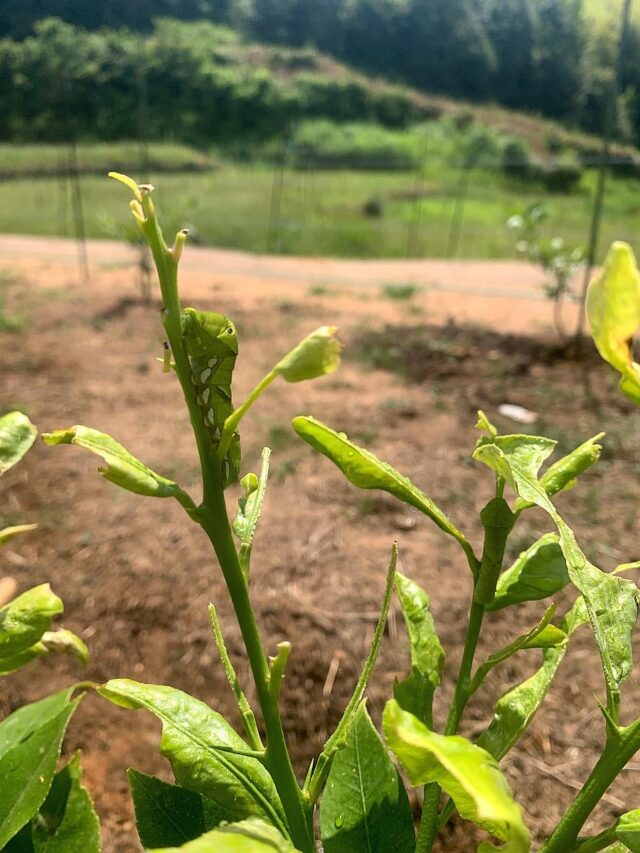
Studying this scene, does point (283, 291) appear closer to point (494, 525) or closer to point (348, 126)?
point (494, 525)

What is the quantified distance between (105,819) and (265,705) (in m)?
0.93

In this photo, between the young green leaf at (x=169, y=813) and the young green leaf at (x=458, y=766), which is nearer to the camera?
the young green leaf at (x=458, y=766)

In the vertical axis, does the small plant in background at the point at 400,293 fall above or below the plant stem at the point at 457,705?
below

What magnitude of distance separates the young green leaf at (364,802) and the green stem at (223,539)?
6 centimetres

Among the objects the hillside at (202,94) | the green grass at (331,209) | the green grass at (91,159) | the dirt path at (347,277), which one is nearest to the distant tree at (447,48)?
the hillside at (202,94)

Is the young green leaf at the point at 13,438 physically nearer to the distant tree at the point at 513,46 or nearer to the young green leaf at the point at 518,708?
the young green leaf at the point at 518,708

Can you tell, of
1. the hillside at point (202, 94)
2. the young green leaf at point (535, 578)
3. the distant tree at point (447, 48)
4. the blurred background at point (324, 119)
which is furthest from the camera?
the distant tree at point (447, 48)

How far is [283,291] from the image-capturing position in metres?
5.75

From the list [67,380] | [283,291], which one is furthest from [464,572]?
[283,291]

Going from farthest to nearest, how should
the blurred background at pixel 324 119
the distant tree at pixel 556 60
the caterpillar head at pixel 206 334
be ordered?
1. the distant tree at pixel 556 60
2. the blurred background at pixel 324 119
3. the caterpillar head at pixel 206 334

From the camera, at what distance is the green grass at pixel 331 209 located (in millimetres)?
9836

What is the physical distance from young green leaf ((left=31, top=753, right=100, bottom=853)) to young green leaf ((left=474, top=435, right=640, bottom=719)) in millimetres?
Result: 431

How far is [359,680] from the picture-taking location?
508mm

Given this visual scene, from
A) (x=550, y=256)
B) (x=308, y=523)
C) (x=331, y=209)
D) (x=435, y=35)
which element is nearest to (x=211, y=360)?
(x=308, y=523)
